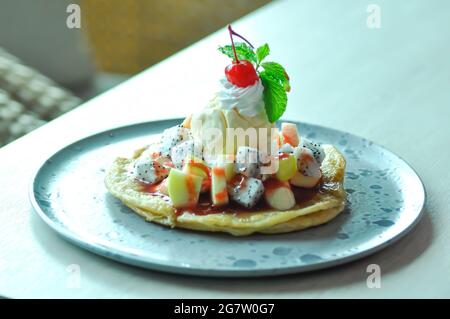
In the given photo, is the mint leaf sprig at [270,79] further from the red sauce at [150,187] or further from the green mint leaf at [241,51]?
the red sauce at [150,187]

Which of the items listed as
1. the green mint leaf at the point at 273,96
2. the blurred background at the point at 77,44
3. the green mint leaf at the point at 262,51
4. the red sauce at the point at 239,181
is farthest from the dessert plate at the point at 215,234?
the blurred background at the point at 77,44

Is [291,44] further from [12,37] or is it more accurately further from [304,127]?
[12,37]

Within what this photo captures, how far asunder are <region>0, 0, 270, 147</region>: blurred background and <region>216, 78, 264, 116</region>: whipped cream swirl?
120cm

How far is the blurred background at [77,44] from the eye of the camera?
261 centimetres

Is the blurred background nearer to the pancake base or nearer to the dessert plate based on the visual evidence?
the dessert plate

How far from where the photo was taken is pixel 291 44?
2.67 meters

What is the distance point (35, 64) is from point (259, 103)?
6.36 ft

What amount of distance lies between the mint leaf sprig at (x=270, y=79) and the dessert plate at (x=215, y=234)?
0.81ft

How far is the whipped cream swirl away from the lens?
142 centimetres

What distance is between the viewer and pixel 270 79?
1438mm

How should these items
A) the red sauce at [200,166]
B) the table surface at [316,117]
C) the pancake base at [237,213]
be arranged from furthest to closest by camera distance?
the red sauce at [200,166]
the pancake base at [237,213]
the table surface at [316,117]

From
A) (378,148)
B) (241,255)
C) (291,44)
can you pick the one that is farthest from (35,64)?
(241,255)

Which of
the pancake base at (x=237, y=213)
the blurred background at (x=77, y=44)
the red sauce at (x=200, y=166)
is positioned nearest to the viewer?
the pancake base at (x=237, y=213)

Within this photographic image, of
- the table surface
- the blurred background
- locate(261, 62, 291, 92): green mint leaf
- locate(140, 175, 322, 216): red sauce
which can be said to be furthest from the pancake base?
the blurred background
